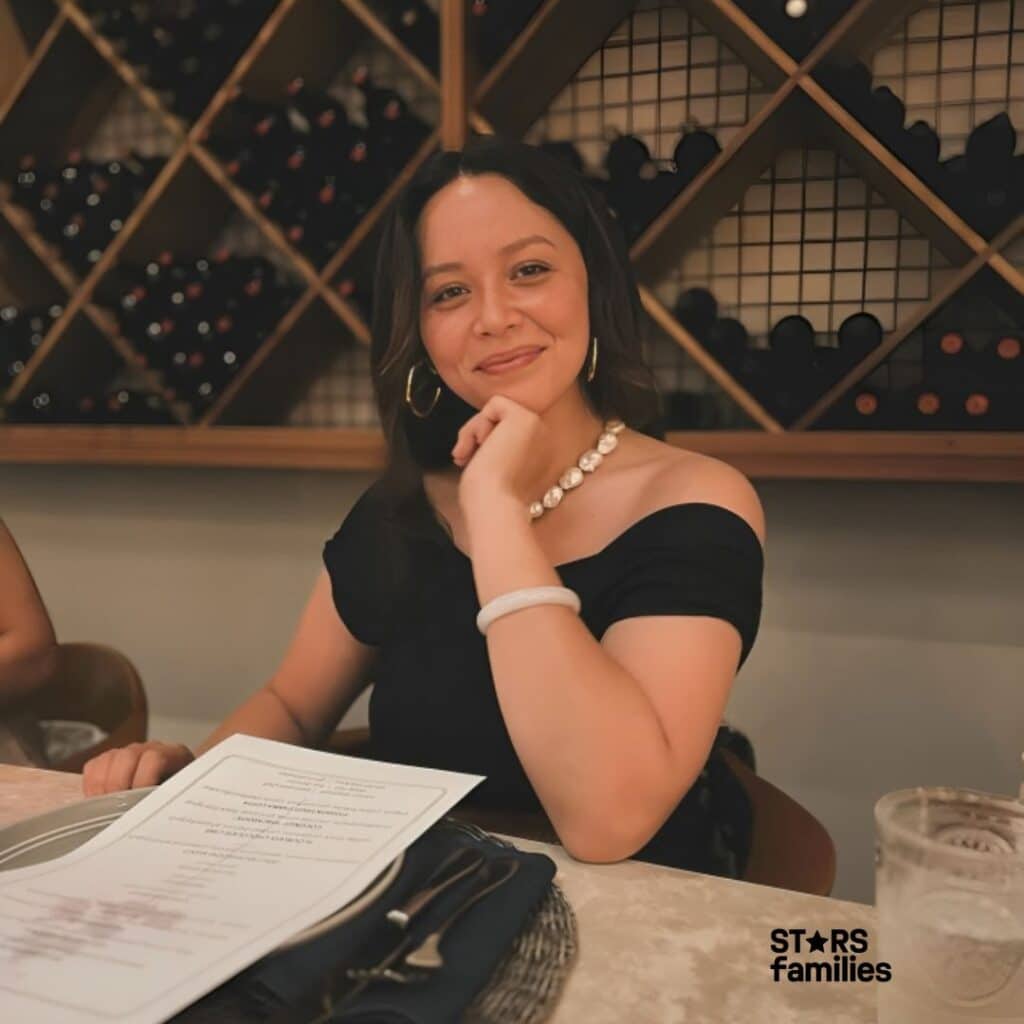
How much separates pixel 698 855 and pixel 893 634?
1053 mm

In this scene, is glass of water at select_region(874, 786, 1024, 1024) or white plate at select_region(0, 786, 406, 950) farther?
white plate at select_region(0, 786, 406, 950)

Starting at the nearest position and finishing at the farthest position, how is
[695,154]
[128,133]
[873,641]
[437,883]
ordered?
[437,883], [695,154], [873,641], [128,133]

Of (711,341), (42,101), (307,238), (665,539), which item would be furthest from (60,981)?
(42,101)

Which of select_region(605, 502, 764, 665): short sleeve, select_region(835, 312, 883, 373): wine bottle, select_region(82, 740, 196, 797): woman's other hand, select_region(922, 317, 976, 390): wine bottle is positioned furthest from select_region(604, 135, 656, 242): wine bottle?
select_region(82, 740, 196, 797): woman's other hand

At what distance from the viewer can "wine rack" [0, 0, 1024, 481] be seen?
1.64m

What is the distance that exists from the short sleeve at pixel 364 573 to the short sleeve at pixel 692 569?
1.03 feet

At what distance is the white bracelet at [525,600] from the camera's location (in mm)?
837

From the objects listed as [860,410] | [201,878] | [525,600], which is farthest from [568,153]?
[201,878]

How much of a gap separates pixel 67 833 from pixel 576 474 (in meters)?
0.69

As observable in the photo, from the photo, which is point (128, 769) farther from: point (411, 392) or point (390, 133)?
point (390, 133)

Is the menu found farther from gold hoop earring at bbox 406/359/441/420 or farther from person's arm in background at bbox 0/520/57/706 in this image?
person's arm in background at bbox 0/520/57/706

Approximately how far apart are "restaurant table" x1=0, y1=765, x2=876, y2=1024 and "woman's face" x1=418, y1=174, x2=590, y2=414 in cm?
59

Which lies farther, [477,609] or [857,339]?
[857,339]

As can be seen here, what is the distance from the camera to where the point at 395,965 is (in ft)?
1.62
